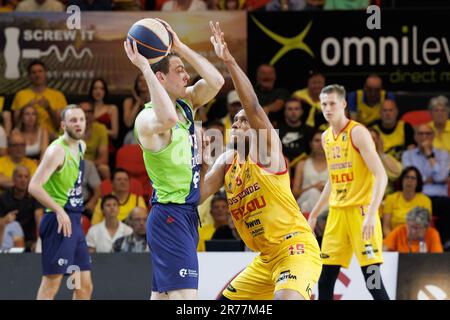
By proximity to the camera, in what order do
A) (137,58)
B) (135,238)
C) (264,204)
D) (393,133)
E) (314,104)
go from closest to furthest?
(137,58) → (264,204) → (135,238) → (393,133) → (314,104)

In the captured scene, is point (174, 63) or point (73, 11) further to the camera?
point (73, 11)

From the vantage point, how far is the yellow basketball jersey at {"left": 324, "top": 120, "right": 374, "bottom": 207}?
994 cm

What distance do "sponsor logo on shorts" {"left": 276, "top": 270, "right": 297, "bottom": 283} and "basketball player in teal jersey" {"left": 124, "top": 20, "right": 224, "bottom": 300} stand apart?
0.62m

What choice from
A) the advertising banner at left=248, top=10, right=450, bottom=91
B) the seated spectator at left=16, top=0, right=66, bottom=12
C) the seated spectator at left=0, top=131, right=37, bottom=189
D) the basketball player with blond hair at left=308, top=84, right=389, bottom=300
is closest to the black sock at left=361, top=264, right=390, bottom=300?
the basketball player with blond hair at left=308, top=84, right=389, bottom=300

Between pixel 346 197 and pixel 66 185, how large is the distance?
292cm

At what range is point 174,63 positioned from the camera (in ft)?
24.0

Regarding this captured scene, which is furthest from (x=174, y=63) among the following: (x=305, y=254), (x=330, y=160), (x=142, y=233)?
(x=142, y=233)

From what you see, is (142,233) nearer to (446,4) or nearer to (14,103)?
(14,103)

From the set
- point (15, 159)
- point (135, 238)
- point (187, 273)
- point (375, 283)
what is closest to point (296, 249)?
point (187, 273)

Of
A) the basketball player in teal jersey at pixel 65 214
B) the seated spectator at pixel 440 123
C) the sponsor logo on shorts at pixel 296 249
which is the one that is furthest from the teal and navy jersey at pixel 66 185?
the seated spectator at pixel 440 123

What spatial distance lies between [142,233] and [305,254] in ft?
16.1

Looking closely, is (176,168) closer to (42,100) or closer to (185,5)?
(42,100)

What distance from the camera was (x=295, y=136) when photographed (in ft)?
43.1

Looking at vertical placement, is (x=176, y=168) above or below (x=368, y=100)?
below
